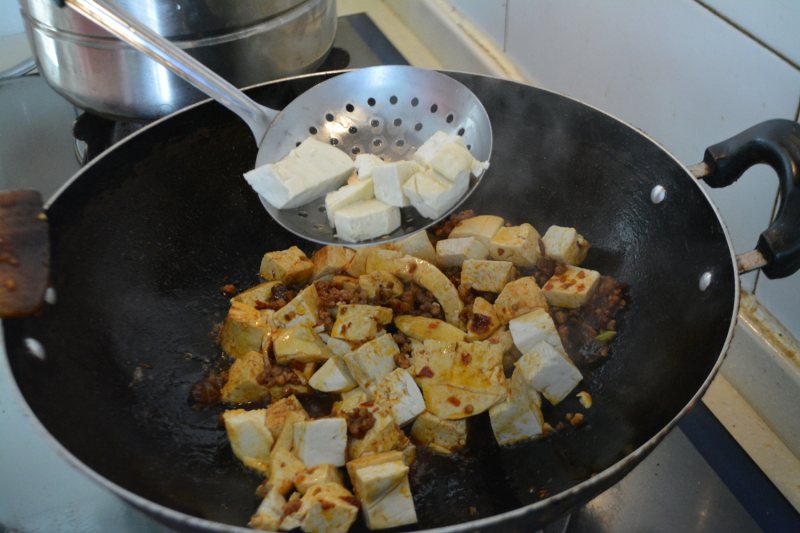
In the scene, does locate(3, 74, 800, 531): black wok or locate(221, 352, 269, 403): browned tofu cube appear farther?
locate(221, 352, 269, 403): browned tofu cube

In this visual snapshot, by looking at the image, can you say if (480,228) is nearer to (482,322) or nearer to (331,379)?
(482,322)

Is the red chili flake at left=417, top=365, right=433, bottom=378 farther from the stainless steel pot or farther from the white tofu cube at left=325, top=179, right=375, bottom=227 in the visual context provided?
the stainless steel pot

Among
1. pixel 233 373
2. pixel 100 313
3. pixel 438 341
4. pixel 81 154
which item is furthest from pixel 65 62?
pixel 438 341

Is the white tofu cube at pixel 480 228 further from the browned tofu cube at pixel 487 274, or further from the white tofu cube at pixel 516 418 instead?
the white tofu cube at pixel 516 418

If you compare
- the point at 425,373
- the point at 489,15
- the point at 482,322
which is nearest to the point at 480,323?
→ the point at 482,322

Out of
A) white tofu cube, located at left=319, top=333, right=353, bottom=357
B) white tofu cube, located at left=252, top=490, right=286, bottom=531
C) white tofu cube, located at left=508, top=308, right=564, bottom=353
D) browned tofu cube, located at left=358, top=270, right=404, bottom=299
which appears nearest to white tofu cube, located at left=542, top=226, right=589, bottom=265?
white tofu cube, located at left=508, top=308, right=564, bottom=353

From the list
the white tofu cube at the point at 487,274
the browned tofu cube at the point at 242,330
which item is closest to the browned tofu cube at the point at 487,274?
the white tofu cube at the point at 487,274
